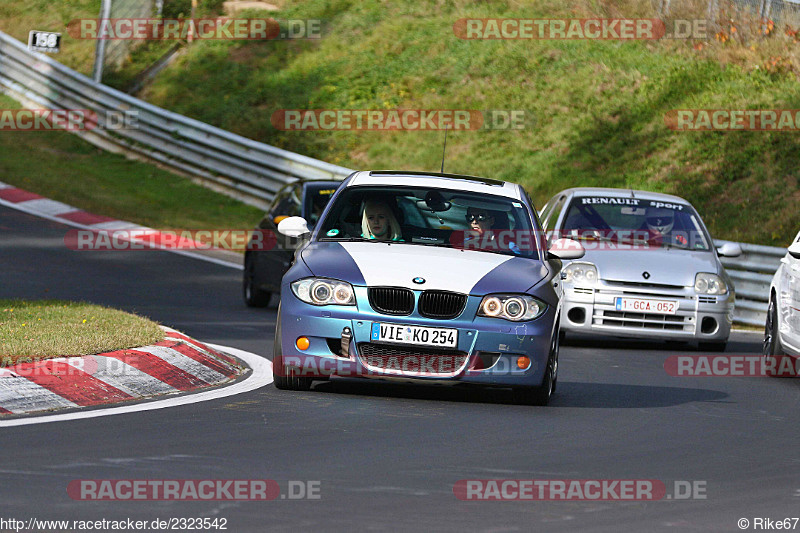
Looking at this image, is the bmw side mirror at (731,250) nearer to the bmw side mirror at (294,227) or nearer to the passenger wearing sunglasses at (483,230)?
the passenger wearing sunglasses at (483,230)

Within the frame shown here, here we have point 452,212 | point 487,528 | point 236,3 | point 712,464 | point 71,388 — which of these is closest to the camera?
point 487,528

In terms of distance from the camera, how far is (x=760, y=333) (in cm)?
1764

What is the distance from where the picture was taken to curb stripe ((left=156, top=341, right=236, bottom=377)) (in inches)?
389

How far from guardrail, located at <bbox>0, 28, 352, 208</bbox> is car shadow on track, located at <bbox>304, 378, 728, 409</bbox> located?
14626 millimetres

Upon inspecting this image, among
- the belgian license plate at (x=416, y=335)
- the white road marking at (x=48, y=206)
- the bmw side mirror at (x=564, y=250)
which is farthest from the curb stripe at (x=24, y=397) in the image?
the white road marking at (x=48, y=206)

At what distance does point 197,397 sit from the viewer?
8898mm

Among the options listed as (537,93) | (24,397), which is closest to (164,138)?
(537,93)

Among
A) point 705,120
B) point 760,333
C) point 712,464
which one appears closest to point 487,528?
point 712,464

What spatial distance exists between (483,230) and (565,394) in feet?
4.29

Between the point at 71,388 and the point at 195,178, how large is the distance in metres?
20.5

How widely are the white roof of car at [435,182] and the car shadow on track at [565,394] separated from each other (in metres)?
1.41

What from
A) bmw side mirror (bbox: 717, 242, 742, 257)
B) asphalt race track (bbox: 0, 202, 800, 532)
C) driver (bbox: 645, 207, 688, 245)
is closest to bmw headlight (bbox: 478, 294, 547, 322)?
asphalt race track (bbox: 0, 202, 800, 532)

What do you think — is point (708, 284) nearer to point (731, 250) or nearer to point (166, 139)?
point (731, 250)

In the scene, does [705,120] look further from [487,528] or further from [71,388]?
[487,528]
